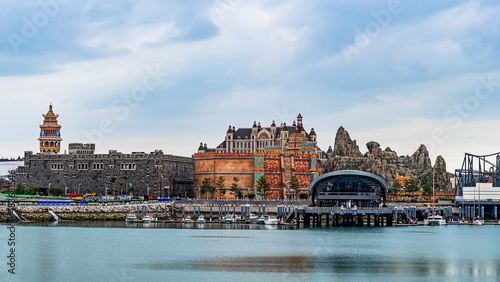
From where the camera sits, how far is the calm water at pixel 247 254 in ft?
269

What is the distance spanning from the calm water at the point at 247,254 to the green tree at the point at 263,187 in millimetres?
44104

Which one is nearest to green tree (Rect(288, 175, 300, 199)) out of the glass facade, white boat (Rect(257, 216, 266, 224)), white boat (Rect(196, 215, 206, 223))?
the glass facade

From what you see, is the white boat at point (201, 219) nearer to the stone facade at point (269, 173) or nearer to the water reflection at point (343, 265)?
the stone facade at point (269, 173)

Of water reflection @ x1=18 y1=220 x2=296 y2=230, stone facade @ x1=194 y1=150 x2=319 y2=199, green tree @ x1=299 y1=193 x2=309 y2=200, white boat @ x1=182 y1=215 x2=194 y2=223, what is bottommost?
water reflection @ x1=18 y1=220 x2=296 y2=230

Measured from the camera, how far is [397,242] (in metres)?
121

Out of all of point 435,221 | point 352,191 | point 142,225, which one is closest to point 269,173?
point 352,191

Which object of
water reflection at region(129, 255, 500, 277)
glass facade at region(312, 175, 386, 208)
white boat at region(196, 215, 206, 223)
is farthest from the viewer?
white boat at region(196, 215, 206, 223)

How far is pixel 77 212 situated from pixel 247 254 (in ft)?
255

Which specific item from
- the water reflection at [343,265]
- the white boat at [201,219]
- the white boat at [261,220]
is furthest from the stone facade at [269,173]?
the water reflection at [343,265]

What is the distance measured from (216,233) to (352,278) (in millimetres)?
59901

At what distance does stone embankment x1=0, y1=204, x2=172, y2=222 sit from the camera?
158 metres

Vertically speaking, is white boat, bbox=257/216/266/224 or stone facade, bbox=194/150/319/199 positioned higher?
stone facade, bbox=194/150/319/199

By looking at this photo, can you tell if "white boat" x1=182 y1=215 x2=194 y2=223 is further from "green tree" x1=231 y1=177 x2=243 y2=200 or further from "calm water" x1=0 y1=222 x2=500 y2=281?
"calm water" x1=0 y1=222 x2=500 y2=281

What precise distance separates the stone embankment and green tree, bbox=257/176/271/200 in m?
24.0
